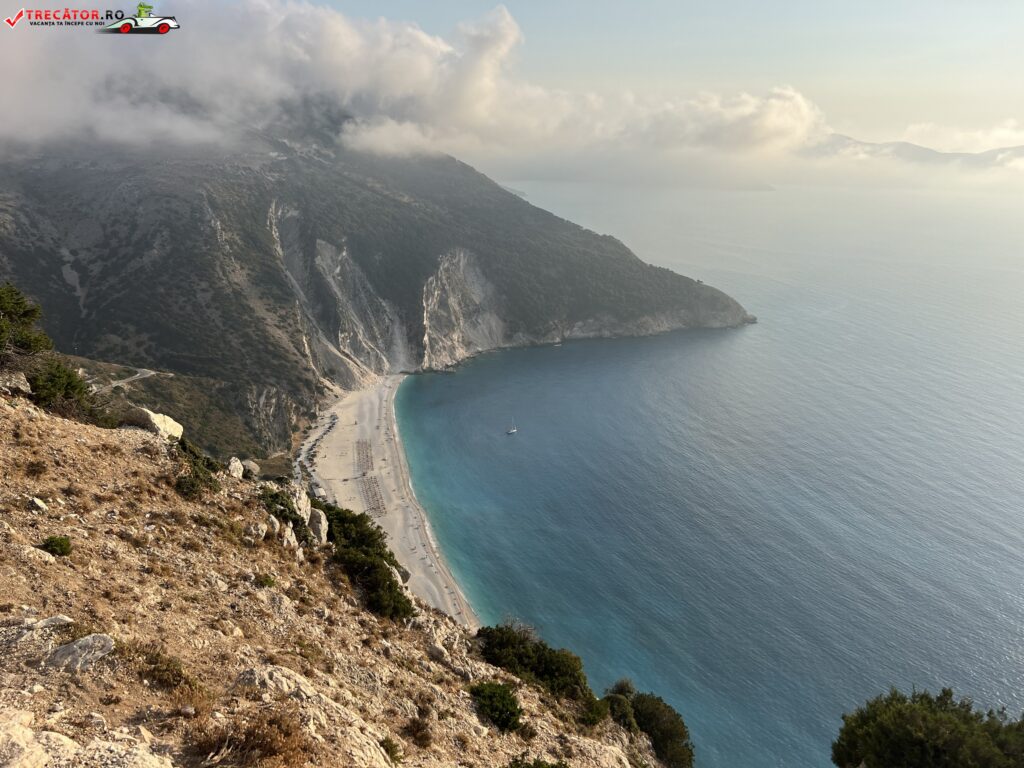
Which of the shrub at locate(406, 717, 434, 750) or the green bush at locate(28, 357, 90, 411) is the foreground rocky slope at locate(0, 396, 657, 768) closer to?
the shrub at locate(406, 717, 434, 750)

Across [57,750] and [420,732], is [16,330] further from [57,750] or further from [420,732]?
[420,732]

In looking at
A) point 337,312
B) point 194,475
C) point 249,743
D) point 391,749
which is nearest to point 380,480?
point 337,312

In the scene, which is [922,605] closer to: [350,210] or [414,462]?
[414,462]

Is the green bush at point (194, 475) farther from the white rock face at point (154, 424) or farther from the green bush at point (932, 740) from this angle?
the green bush at point (932, 740)

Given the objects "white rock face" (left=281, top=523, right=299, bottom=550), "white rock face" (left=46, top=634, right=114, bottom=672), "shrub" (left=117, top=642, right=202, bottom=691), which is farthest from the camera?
"white rock face" (left=281, top=523, right=299, bottom=550)

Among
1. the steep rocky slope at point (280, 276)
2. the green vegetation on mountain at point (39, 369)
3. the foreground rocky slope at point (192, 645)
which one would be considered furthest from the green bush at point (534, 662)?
the steep rocky slope at point (280, 276)

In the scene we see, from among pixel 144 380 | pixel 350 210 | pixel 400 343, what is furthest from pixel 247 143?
pixel 144 380

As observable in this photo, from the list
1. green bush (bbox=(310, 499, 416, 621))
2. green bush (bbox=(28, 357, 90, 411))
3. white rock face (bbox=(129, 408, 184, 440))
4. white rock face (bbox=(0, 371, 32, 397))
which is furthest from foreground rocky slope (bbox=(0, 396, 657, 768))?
green bush (bbox=(28, 357, 90, 411))
